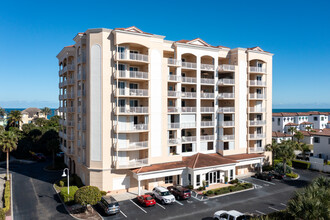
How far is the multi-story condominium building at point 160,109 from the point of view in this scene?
35.1m

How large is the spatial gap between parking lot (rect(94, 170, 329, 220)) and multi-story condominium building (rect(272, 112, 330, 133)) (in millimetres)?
59789

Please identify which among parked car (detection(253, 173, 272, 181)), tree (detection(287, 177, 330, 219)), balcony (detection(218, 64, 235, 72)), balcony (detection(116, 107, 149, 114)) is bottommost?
parked car (detection(253, 173, 272, 181))

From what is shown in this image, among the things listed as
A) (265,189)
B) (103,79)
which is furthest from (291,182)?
(103,79)

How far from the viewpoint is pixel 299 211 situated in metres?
18.0

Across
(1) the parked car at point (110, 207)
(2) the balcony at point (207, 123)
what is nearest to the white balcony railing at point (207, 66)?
(2) the balcony at point (207, 123)

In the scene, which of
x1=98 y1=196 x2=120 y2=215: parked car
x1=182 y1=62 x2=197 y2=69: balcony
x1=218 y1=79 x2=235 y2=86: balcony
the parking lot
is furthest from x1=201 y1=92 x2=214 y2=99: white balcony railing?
x1=98 y1=196 x2=120 y2=215: parked car

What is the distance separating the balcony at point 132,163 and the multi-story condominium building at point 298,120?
72.6 metres

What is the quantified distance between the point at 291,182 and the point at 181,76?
85.2 feet

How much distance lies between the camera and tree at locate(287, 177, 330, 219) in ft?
56.5

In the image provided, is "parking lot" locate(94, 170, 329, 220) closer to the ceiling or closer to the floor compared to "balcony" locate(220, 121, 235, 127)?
closer to the floor

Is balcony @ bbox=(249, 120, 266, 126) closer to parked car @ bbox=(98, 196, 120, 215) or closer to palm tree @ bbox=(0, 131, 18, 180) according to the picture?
parked car @ bbox=(98, 196, 120, 215)

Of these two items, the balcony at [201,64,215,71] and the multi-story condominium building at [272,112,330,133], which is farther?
the multi-story condominium building at [272,112,330,133]

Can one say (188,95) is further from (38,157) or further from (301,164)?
(38,157)

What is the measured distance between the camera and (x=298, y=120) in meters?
97.2
